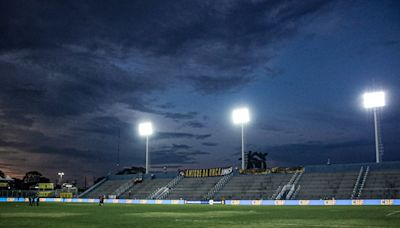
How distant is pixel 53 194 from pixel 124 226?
86646 millimetres

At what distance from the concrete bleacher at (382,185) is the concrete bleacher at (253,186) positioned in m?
13.4

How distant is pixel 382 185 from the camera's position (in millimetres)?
59531

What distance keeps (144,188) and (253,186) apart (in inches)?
994

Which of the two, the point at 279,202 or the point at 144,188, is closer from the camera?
the point at 279,202

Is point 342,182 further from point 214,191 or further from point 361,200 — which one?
point 214,191

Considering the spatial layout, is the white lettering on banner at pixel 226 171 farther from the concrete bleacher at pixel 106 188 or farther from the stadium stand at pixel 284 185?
the concrete bleacher at pixel 106 188

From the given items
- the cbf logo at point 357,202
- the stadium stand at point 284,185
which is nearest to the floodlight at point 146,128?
the stadium stand at point 284,185

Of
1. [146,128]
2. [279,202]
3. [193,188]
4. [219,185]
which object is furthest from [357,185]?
[146,128]

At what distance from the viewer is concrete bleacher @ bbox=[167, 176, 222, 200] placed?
75.6 meters

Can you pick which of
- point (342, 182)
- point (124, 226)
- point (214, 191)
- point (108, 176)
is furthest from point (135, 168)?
point (124, 226)

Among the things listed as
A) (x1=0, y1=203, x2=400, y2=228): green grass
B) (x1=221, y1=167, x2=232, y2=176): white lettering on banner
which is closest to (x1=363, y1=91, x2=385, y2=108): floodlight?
(x1=221, y1=167, x2=232, y2=176): white lettering on banner

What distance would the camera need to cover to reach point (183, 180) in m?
86.1

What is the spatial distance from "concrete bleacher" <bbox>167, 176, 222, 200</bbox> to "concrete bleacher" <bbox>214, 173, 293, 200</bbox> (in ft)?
12.5

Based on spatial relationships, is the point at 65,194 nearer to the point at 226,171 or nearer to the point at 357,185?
the point at 226,171
